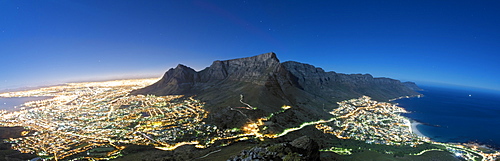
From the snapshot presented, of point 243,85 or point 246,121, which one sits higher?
point 243,85

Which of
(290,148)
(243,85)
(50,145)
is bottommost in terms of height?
(50,145)

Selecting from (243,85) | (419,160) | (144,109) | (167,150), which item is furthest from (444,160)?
(144,109)

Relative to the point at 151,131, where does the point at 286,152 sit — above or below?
above

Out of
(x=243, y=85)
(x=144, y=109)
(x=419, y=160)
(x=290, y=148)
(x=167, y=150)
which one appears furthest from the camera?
(x=243, y=85)

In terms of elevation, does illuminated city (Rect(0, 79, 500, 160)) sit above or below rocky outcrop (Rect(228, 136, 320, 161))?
below

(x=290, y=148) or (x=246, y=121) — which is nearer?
(x=290, y=148)

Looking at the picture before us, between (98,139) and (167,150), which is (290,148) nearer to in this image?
(167,150)

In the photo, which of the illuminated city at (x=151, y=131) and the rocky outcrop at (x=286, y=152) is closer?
the rocky outcrop at (x=286, y=152)

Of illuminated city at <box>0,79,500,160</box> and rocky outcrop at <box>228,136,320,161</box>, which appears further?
illuminated city at <box>0,79,500,160</box>

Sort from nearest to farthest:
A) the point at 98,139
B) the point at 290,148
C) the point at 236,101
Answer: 1. the point at 290,148
2. the point at 98,139
3. the point at 236,101

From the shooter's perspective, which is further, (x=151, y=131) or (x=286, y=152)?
(x=151, y=131)

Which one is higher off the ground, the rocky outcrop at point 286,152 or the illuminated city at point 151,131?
the rocky outcrop at point 286,152
